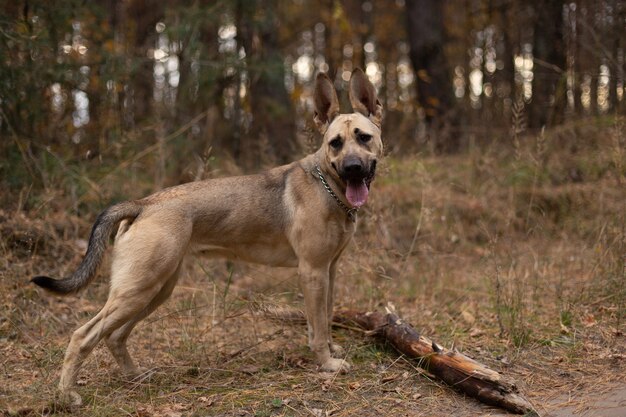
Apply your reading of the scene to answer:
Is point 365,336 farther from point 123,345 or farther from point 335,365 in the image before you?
point 123,345

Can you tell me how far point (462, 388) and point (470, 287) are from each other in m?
2.36

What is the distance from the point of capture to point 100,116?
30.2ft

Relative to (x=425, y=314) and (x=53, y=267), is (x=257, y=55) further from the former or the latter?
(x=425, y=314)

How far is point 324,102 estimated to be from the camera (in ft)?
17.5

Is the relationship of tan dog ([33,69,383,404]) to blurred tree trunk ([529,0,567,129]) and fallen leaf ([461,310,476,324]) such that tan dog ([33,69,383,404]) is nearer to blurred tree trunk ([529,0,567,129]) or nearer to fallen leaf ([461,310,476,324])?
fallen leaf ([461,310,476,324])

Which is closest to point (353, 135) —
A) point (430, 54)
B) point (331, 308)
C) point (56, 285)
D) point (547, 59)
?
point (331, 308)

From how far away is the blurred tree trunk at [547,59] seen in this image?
36.9 feet

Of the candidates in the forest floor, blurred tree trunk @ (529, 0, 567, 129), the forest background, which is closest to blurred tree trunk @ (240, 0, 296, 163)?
the forest background

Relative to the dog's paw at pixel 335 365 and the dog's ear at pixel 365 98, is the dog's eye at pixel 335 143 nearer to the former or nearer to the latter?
the dog's ear at pixel 365 98

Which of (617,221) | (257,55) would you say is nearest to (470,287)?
(617,221)

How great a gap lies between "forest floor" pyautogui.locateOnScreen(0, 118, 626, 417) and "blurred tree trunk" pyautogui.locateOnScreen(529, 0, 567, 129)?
2652 millimetres

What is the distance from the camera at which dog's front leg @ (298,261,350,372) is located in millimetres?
4965

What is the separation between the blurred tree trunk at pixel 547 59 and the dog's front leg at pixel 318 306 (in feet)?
24.6

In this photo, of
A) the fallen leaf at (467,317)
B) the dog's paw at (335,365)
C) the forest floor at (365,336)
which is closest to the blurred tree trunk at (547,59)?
the forest floor at (365,336)
